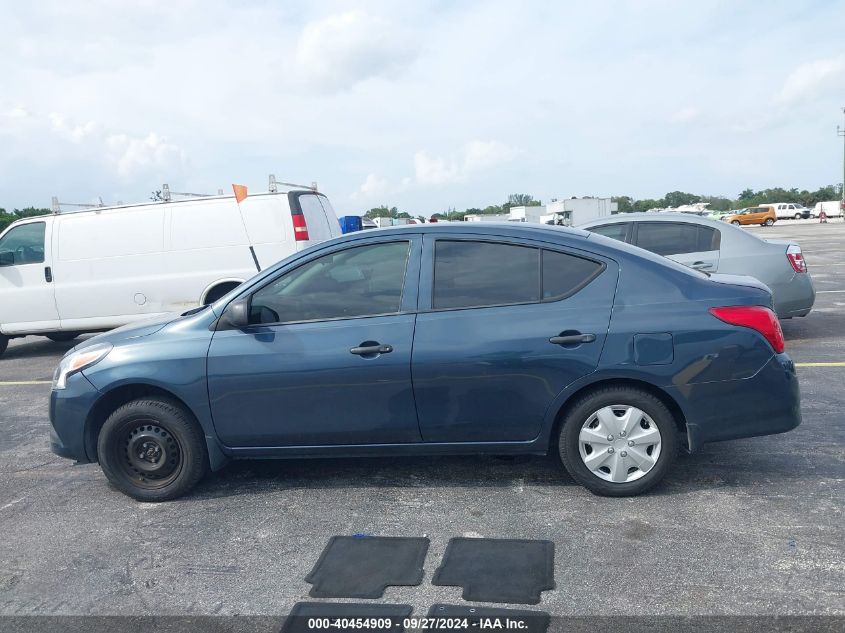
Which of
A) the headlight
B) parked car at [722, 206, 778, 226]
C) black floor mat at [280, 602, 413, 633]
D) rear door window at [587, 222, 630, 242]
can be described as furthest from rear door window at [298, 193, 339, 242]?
parked car at [722, 206, 778, 226]

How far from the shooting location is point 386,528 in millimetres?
4188

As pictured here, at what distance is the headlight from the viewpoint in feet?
15.5

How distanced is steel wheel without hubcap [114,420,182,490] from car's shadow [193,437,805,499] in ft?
0.92

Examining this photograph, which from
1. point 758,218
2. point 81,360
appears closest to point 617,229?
point 81,360

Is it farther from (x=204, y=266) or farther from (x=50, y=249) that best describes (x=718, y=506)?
(x=50, y=249)

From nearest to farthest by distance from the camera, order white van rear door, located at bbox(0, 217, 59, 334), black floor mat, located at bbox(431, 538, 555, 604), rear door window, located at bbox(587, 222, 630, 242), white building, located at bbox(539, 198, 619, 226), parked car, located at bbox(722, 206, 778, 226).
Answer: black floor mat, located at bbox(431, 538, 555, 604) < rear door window, located at bbox(587, 222, 630, 242) < white van rear door, located at bbox(0, 217, 59, 334) < white building, located at bbox(539, 198, 619, 226) < parked car, located at bbox(722, 206, 778, 226)

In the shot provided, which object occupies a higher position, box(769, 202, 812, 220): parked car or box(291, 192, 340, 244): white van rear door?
box(291, 192, 340, 244): white van rear door

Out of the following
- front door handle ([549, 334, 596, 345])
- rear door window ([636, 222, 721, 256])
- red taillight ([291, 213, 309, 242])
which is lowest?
front door handle ([549, 334, 596, 345])

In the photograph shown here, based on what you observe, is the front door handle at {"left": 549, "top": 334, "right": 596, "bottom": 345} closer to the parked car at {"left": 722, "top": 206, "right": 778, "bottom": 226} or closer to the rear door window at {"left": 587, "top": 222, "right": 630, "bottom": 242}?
the rear door window at {"left": 587, "top": 222, "right": 630, "bottom": 242}

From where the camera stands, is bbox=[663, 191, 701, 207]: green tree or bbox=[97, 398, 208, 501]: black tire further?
bbox=[663, 191, 701, 207]: green tree

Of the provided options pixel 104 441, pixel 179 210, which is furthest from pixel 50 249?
pixel 104 441

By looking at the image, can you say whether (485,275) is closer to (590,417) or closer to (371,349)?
(371,349)

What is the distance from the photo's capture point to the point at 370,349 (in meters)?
4.43

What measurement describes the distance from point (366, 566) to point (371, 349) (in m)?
1.24
